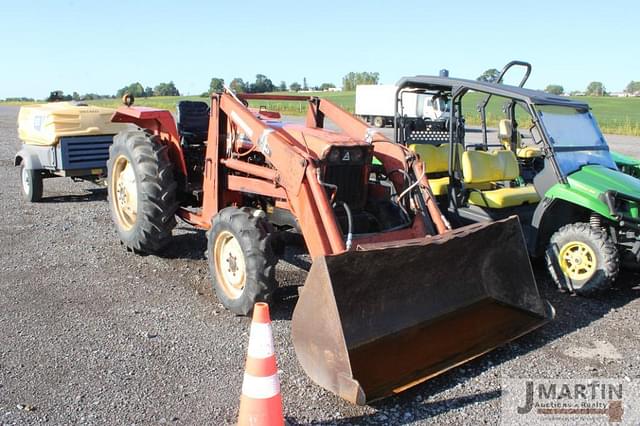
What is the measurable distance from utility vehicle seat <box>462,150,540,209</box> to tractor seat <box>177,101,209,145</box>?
294 centimetres

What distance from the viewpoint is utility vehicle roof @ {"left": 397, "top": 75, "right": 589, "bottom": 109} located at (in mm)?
5949

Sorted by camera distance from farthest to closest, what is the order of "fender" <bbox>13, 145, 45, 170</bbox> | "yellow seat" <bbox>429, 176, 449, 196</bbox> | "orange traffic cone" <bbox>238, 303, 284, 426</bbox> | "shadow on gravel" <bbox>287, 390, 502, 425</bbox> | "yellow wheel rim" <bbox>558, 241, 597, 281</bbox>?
"fender" <bbox>13, 145, 45, 170</bbox>
"yellow seat" <bbox>429, 176, 449, 196</bbox>
"yellow wheel rim" <bbox>558, 241, 597, 281</bbox>
"shadow on gravel" <bbox>287, 390, 502, 425</bbox>
"orange traffic cone" <bbox>238, 303, 284, 426</bbox>

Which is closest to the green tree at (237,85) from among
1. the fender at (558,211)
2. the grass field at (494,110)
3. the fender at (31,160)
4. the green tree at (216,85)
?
the green tree at (216,85)

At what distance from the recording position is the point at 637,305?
5.42 metres

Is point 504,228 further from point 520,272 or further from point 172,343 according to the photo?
point 172,343

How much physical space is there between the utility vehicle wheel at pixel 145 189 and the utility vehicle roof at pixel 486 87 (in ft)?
9.16

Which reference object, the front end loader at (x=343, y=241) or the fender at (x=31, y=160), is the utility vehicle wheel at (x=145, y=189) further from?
the fender at (x=31, y=160)

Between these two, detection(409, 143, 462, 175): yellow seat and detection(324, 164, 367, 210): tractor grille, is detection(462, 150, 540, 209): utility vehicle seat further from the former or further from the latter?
detection(324, 164, 367, 210): tractor grille

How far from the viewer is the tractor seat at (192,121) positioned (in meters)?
6.76

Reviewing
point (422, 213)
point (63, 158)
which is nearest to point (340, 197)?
point (422, 213)

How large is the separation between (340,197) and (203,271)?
5.93ft

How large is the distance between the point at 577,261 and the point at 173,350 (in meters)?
3.65

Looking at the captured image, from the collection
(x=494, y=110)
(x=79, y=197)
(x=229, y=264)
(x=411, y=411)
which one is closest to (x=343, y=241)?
(x=229, y=264)

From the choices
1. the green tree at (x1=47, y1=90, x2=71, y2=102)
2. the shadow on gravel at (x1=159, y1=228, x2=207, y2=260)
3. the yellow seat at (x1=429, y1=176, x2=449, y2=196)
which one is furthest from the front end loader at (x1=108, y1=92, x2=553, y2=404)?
the green tree at (x1=47, y1=90, x2=71, y2=102)
